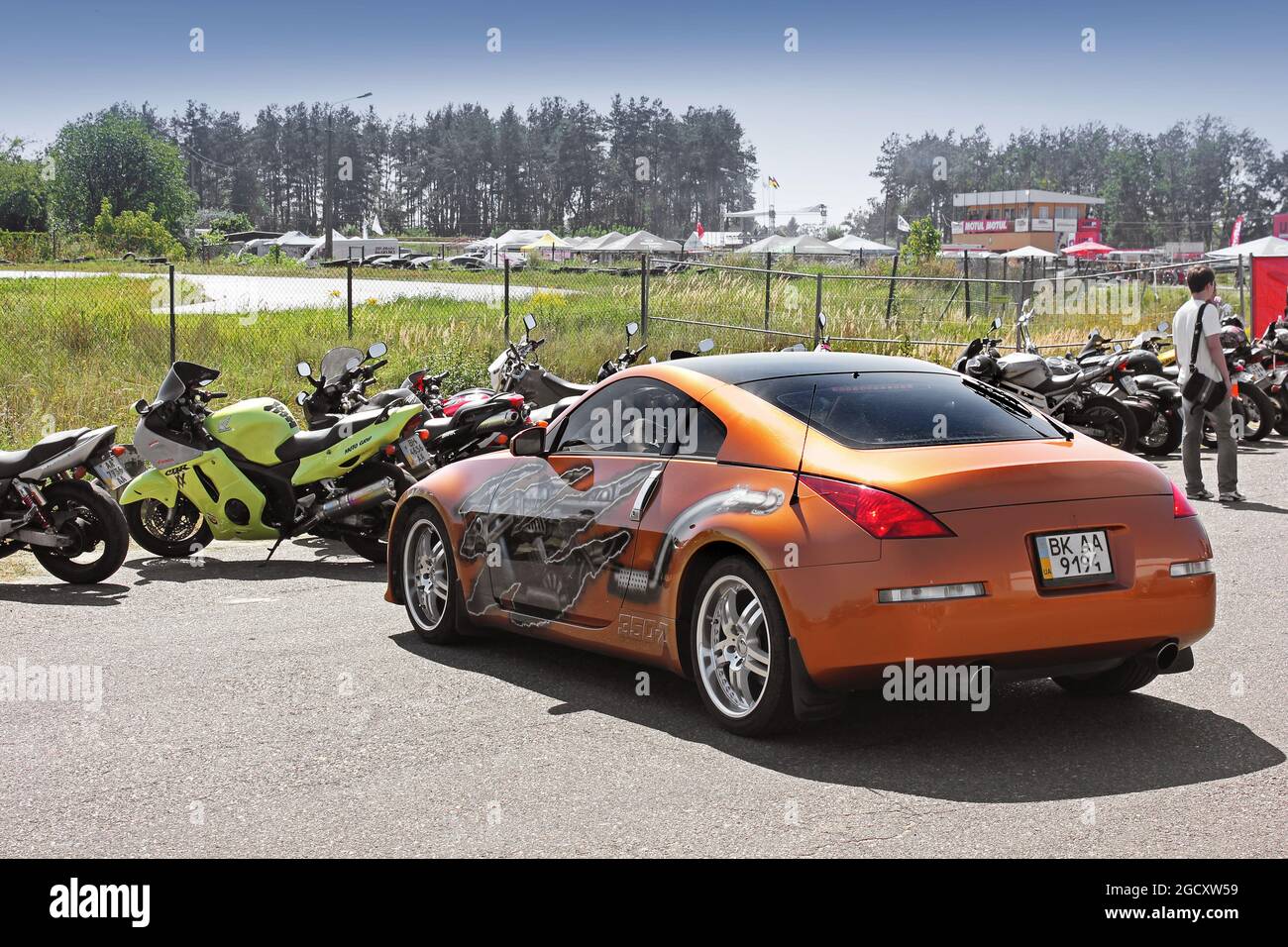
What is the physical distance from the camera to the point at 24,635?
8.50 m

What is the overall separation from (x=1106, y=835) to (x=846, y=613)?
1.22 metres

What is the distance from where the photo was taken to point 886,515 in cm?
556

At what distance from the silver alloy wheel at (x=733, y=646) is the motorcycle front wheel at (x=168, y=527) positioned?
6.29 m

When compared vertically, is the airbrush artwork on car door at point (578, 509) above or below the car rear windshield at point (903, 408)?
below

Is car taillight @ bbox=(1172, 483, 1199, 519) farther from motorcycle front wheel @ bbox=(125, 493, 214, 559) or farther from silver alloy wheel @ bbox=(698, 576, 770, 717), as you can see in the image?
motorcycle front wheel @ bbox=(125, 493, 214, 559)

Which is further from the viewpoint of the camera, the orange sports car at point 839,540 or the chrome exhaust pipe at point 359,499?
the chrome exhaust pipe at point 359,499

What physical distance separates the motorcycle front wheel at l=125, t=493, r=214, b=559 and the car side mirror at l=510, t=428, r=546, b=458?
473 cm

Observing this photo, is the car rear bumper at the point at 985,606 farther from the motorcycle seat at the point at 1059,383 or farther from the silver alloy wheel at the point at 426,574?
the motorcycle seat at the point at 1059,383

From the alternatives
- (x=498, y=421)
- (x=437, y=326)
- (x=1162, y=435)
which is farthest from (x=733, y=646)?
(x=437, y=326)

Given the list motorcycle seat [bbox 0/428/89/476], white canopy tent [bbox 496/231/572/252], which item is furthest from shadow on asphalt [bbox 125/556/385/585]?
white canopy tent [bbox 496/231/572/252]

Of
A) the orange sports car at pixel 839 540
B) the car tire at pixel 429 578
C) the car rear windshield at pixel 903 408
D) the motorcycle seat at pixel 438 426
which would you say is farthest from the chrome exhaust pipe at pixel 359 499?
the car rear windshield at pixel 903 408

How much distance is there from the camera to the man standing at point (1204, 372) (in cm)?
1352

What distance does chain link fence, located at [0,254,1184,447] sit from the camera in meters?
17.7
